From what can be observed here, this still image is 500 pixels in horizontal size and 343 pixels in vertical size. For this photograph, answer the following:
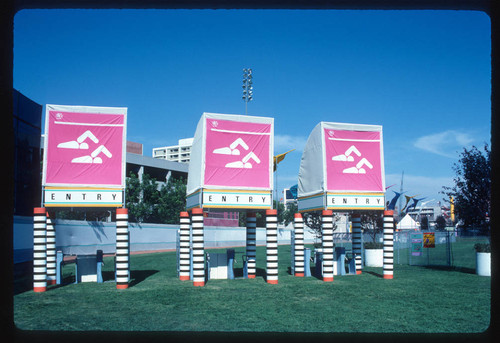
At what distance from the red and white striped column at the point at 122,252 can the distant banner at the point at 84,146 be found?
121cm

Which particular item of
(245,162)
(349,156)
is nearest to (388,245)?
(349,156)

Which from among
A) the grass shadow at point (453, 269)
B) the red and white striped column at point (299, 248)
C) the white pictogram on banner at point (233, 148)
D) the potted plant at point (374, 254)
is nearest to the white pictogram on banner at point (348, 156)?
the red and white striped column at point (299, 248)

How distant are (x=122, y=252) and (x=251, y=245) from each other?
6.02 metres

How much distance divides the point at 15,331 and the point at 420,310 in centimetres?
961

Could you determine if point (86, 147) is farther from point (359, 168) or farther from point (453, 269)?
point (453, 269)

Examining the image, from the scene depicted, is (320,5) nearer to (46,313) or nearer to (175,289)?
(46,313)

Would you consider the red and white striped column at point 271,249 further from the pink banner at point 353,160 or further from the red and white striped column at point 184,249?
the red and white striped column at point 184,249

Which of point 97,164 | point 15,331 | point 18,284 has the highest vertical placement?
point 97,164

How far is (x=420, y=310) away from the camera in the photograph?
39.2 feet

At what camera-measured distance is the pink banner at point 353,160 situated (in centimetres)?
1867

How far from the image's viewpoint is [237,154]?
17.7 metres

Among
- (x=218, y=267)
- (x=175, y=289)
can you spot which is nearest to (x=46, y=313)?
(x=175, y=289)

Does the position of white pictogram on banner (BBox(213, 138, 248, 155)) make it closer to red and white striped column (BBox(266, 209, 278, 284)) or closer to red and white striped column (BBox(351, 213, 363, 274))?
red and white striped column (BBox(266, 209, 278, 284))

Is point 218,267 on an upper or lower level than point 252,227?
lower
